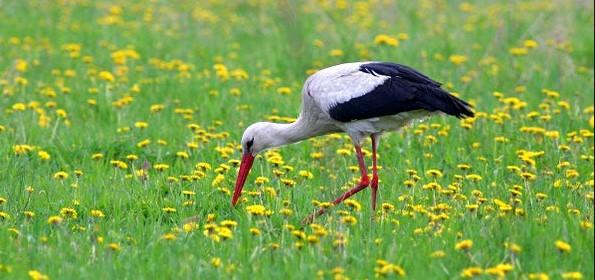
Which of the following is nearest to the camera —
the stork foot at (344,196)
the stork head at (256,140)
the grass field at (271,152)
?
the grass field at (271,152)

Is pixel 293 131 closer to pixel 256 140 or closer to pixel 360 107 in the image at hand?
pixel 256 140

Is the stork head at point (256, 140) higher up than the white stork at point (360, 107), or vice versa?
the white stork at point (360, 107)

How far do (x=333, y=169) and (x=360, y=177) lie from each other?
0.27m

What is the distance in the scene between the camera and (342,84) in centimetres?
633

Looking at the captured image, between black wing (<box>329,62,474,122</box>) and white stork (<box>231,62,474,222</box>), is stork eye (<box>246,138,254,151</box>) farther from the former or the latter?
black wing (<box>329,62,474,122</box>)

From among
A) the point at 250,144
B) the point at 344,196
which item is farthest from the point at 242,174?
the point at 344,196

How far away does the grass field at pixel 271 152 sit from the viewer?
4809mm

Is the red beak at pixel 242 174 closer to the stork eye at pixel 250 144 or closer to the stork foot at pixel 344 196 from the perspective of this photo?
the stork eye at pixel 250 144

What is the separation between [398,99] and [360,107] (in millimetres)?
271

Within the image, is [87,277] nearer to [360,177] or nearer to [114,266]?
[114,266]

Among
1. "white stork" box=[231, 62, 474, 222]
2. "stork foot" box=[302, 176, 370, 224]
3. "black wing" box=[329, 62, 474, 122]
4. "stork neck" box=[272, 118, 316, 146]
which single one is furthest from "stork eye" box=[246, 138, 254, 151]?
"stork foot" box=[302, 176, 370, 224]

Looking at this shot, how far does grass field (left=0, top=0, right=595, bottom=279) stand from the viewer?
4.81 metres

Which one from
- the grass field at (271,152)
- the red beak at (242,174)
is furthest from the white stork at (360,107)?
the grass field at (271,152)

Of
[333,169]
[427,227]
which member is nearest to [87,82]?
[333,169]
